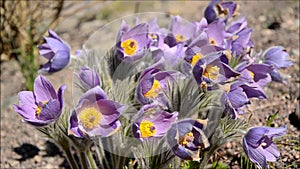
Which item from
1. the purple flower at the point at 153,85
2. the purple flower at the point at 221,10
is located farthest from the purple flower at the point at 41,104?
the purple flower at the point at 221,10

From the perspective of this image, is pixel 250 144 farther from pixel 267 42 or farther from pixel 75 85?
pixel 267 42

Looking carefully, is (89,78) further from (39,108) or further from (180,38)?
(180,38)

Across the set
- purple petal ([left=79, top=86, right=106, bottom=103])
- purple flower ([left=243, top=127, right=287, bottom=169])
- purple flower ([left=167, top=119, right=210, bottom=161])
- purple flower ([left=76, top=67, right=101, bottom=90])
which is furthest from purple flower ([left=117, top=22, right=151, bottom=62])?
purple flower ([left=243, top=127, right=287, bottom=169])

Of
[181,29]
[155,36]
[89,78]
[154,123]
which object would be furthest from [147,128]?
[181,29]

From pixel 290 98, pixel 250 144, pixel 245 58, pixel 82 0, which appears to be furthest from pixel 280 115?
pixel 82 0

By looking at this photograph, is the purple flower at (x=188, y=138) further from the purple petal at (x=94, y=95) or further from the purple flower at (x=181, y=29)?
the purple flower at (x=181, y=29)

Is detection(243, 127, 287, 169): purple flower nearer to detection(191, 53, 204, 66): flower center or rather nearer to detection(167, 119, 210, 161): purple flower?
detection(167, 119, 210, 161): purple flower
